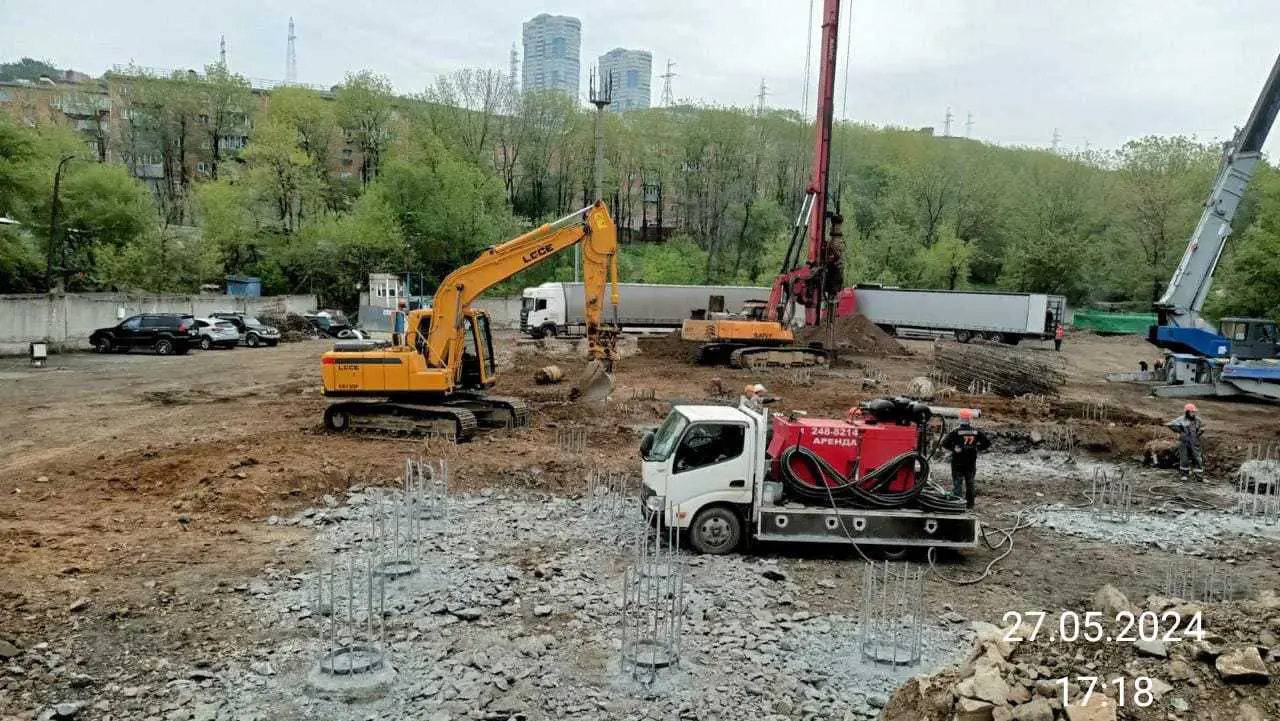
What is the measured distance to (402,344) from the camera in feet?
58.5

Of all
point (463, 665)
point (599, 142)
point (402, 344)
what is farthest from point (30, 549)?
point (599, 142)

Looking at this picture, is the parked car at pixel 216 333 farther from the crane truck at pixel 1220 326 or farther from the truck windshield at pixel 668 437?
the crane truck at pixel 1220 326

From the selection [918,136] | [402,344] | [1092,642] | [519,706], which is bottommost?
[519,706]

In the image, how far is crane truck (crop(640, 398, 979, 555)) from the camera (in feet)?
33.9

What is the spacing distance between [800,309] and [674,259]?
19.5 m

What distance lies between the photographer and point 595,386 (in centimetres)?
2114

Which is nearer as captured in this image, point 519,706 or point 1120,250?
point 519,706

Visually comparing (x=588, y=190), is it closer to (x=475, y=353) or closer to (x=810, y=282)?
(x=810, y=282)

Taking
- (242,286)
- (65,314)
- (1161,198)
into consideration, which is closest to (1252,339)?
(1161,198)

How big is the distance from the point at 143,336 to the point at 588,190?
40266 millimetres

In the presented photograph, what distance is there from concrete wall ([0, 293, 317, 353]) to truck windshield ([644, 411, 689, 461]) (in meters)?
31.8

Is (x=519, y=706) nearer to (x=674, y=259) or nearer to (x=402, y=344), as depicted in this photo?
(x=402, y=344)

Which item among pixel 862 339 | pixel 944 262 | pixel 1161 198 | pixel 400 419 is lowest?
pixel 400 419

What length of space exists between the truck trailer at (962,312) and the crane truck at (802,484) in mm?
30839
